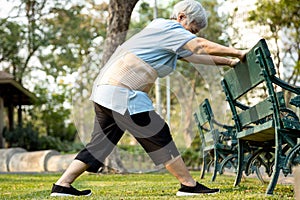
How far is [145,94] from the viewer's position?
5738 millimetres

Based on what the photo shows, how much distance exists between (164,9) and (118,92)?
2871cm

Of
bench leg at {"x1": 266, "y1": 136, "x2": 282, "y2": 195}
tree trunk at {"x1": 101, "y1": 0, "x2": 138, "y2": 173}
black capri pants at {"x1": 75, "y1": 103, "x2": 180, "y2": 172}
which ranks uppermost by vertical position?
tree trunk at {"x1": 101, "y1": 0, "x2": 138, "y2": 173}

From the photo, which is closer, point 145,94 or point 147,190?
point 145,94

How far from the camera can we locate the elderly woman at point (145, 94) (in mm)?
5641

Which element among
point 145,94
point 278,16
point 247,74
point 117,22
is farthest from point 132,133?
point 278,16

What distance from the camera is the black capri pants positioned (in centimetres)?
565

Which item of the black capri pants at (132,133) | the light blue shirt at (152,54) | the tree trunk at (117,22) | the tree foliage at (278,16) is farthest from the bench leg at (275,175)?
the tree foliage at (278,16)

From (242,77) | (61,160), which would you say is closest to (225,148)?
(242,77)

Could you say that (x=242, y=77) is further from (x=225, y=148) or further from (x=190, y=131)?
(x=190, y=131)

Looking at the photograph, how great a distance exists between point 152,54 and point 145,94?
1.13 feet

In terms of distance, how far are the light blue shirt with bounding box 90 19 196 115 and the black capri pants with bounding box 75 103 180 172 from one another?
90mm

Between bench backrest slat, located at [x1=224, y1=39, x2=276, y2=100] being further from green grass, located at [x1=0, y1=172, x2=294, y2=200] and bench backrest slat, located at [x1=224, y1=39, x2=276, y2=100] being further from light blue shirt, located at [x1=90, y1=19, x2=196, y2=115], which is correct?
green grass, located at [x1=0, y1=172, x2=294, y2=200]

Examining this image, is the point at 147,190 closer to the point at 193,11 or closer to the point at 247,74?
the point at 247,74

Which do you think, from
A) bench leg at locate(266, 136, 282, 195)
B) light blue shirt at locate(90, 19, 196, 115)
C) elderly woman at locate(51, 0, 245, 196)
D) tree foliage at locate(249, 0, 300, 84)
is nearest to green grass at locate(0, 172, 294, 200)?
bench leg at locate(266, 136, 282, 195)
